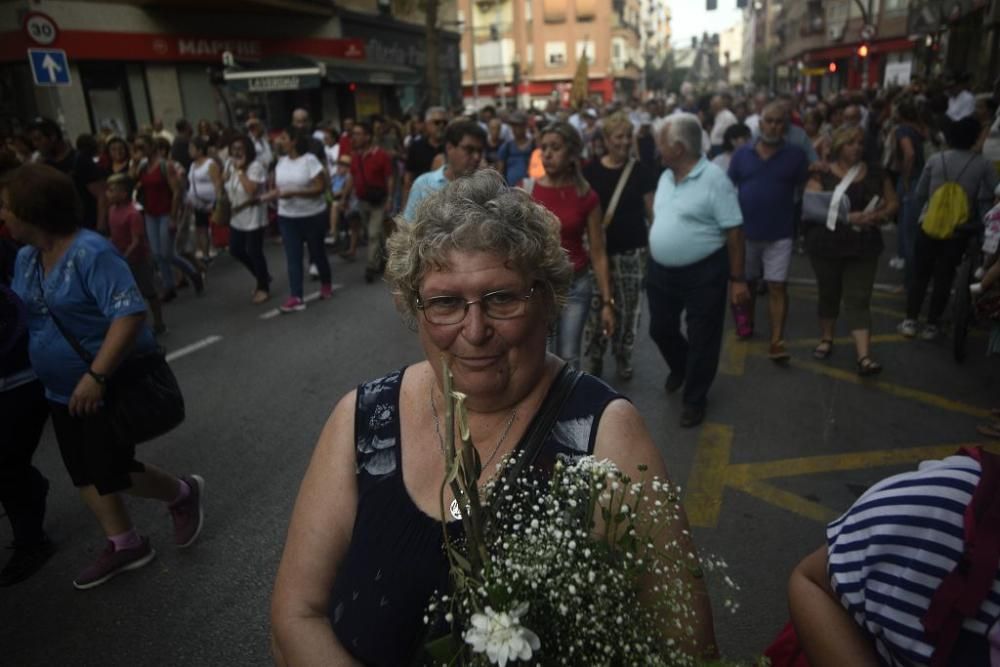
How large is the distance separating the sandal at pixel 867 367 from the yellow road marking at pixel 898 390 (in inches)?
2.1

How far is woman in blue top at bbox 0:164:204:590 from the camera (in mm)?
3178

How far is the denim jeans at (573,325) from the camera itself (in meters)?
4.55

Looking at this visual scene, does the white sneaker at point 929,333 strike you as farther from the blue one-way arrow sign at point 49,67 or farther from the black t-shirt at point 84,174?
the blue one-way arrow sign at point 49,67

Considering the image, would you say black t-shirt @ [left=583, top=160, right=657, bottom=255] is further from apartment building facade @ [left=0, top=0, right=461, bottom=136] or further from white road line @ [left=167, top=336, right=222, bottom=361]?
apartment building facade @ [left=0, top=0, right=461, bottom=136]

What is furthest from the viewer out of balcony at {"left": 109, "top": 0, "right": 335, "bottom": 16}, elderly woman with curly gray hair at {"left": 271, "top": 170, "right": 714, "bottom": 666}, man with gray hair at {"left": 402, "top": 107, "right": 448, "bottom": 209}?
balcony at {"left": 109, "top": 0, "right": 335, "bottom": 16}

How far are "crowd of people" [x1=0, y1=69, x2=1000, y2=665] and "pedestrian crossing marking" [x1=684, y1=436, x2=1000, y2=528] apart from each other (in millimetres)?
585

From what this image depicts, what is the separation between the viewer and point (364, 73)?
81.0 ft

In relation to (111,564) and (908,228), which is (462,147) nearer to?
(111,564)

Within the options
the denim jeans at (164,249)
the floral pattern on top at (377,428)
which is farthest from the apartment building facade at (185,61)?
the floral pattern on top at (377,428)

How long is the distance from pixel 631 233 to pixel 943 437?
2448 mm

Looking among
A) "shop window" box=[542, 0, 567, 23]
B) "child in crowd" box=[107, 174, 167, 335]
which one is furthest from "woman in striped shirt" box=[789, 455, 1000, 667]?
"shop window" box=[542, 0, 567, 23]

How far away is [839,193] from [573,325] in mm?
2596

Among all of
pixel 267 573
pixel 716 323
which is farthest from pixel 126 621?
pixel 716 323

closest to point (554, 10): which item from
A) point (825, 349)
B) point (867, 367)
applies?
point (825, 349)
